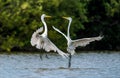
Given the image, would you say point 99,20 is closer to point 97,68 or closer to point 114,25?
point 114,25

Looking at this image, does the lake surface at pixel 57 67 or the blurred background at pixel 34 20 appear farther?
the blurred background at pixel 34 20

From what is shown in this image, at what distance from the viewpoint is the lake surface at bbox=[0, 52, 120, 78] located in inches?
929

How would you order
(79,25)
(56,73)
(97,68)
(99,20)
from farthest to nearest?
(99,20) < (79,25) < (97,68) < (56,73)

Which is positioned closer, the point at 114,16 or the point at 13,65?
the point at 13,65

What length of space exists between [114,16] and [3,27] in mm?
7851

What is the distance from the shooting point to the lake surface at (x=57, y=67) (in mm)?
23587

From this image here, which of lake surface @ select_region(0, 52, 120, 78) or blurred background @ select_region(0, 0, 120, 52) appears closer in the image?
lake surface @ select_region(0, 52, 120, 78)

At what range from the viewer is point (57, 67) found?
26234mm

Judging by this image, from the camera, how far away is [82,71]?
81.2 feet

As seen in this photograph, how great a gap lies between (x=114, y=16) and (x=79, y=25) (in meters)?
4.02

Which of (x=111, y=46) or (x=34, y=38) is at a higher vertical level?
(x=34, y=38)

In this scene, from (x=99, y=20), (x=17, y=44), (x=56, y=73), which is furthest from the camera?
(x=99, y=20)

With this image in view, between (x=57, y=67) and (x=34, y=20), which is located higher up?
(x=34, y=20)

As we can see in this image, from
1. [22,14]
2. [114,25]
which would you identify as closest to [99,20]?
[114,25]
